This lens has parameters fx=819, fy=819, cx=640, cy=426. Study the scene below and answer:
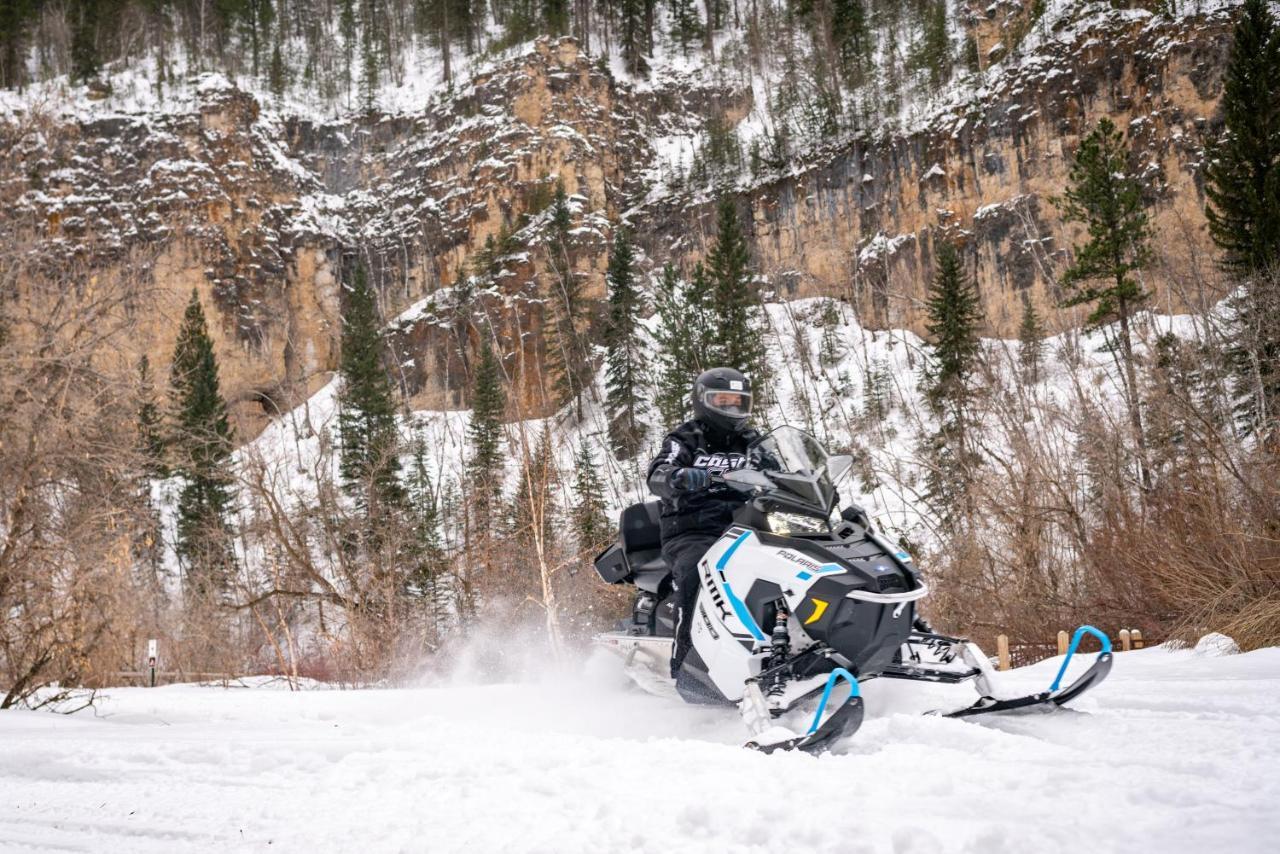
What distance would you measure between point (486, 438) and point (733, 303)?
Result: 12.5 metres

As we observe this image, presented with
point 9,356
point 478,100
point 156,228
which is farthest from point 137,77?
point 9,356

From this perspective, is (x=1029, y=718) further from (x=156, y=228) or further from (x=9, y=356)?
(x=156, y=228)

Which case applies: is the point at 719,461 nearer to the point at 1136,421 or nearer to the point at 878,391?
the point at 1136,421

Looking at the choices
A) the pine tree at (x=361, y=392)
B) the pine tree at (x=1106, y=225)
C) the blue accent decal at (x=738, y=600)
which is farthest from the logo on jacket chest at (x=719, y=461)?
the pine tree at (x=361, y=392)

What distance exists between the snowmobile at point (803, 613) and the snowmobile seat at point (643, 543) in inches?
28.0

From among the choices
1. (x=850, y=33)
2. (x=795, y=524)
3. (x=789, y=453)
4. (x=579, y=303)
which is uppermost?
(x=850, y=33)

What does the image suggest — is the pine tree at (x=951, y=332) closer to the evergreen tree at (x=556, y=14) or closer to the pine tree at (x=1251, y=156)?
the pine tree at (x=1251, y=156)

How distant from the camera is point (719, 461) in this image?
456 centimetres

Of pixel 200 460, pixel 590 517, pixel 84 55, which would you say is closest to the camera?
pixel 200 460

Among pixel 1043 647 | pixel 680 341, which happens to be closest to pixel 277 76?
pixel 680 341

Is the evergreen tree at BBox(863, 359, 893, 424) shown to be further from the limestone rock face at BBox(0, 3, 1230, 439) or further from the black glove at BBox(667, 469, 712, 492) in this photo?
the black glove at BBox(667, 469, 712, 492)

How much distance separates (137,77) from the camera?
57281 millimetres

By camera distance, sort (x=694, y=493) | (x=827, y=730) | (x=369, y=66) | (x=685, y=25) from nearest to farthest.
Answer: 1. (x=827, y=730)
2. (x=694, y=493)
3. (x=369, y=66)
4. (x=685, y=25)

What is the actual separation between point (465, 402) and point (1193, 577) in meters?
43.9
